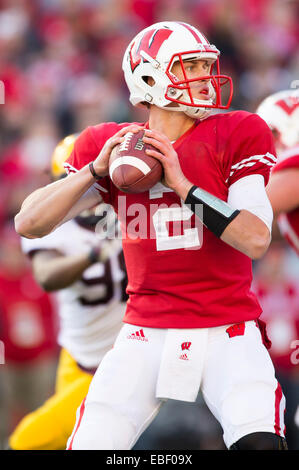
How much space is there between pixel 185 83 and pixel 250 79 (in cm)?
488

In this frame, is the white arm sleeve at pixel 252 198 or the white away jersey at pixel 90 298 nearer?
the white arm sleeve at pixel 252 198

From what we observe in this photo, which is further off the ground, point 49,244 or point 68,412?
point 49,244

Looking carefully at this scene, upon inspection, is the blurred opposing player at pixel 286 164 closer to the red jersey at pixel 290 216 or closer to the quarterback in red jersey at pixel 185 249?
the red jersey at pixel 290 216

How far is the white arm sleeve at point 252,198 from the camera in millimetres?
2637

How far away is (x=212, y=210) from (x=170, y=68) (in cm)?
55

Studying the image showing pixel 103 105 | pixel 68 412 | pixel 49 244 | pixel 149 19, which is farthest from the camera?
pixel 149 19

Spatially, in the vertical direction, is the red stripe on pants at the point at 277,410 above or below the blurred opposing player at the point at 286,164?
below

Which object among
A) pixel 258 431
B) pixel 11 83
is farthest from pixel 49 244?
pixel 11 83

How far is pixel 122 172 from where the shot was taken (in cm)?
266

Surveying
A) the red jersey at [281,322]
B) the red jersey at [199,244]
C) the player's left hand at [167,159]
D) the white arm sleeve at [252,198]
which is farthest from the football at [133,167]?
the red jersey at [281,322]

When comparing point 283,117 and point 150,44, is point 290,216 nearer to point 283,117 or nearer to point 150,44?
point 283,117

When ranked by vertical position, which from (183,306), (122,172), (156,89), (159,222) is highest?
(156,89)

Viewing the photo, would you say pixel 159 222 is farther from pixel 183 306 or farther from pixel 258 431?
pixel 258 431

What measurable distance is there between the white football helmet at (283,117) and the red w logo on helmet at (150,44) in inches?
43.5
